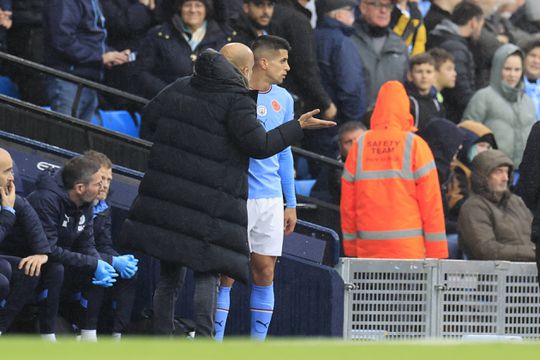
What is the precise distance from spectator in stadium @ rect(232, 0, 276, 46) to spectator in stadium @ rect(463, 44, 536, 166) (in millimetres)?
2463

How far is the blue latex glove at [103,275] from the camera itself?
1012cm

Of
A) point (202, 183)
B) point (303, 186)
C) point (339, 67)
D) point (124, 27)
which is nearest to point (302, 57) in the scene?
point (339, 67)

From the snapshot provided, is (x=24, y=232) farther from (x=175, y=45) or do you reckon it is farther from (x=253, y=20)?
(x=253, y=20)

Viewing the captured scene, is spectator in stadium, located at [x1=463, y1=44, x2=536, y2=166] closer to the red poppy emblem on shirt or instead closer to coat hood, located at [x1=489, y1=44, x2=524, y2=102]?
coat hood, located at [x1=489, y1=44, x2=524, y2=102]

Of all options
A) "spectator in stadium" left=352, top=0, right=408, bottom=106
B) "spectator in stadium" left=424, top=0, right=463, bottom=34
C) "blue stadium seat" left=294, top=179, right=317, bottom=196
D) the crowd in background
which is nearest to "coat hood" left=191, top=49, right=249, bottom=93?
the crowd in background

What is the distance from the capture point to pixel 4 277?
9.51 m

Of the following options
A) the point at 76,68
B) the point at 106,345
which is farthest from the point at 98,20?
the point at 106,345

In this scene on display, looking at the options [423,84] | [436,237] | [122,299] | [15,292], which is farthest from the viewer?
[423,84]

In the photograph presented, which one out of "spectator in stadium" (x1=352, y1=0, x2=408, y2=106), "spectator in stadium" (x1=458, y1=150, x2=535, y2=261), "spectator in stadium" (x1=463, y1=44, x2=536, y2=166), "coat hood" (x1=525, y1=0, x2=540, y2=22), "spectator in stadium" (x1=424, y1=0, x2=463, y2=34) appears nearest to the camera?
"spectator in stadium" (x1=458, y1=150, x2=535, y2=261)

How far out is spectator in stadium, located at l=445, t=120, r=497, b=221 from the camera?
1396 cm

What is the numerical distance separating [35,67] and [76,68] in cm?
101

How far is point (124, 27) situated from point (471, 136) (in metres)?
3.26

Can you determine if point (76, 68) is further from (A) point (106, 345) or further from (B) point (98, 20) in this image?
(A) point (106, 345)

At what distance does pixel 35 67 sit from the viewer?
12383 millimetres
